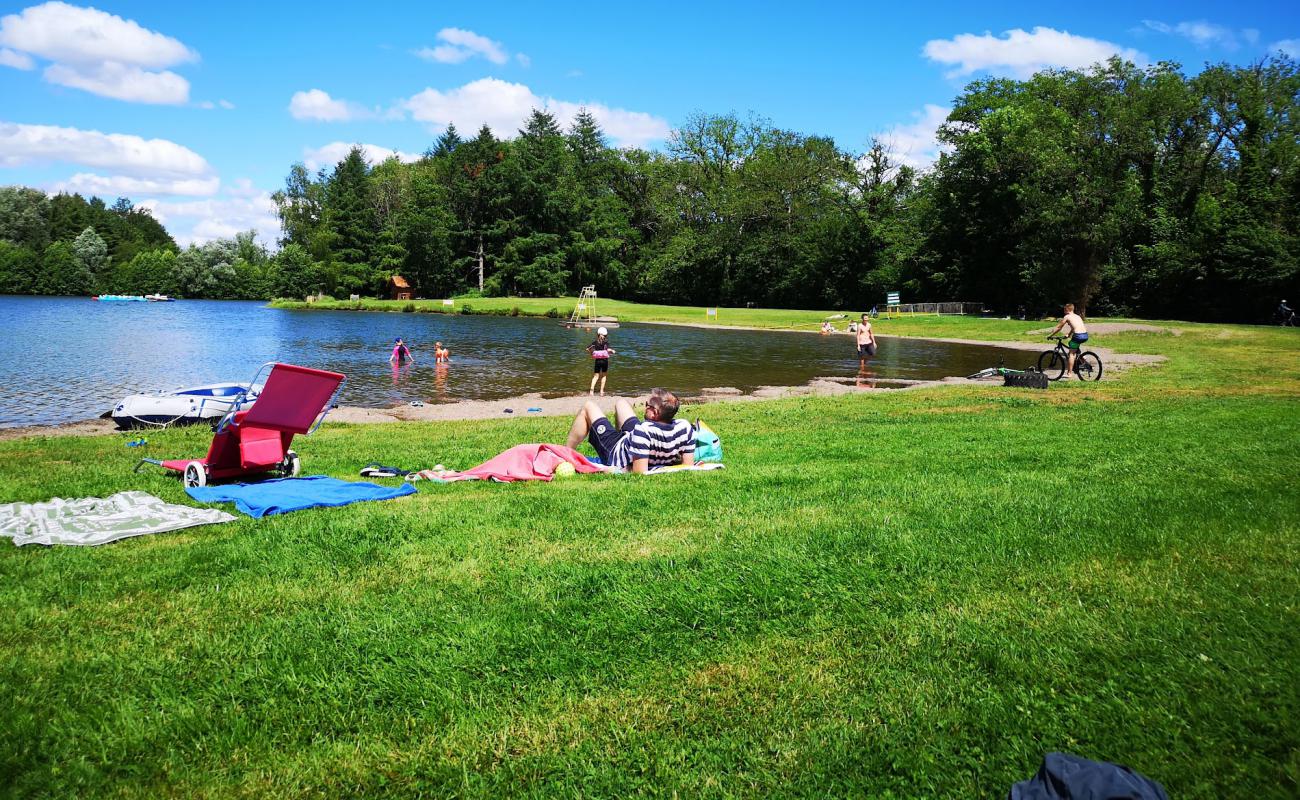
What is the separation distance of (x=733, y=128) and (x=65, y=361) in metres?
72.4

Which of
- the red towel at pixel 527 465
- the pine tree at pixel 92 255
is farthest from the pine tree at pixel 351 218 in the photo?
the red towel at pixel 527 465

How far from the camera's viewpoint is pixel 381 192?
97812 millimetres

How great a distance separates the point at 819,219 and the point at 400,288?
155ft

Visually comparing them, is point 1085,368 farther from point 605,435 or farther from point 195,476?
point 195,476

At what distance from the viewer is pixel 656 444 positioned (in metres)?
8.43

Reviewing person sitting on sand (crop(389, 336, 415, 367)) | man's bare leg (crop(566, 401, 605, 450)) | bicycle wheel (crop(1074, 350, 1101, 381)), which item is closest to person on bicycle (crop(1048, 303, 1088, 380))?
bicycle wheel (crop(1074, 350, 1101, 381))

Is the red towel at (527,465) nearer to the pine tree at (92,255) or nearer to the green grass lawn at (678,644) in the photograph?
the green grass lawn at (678,644)

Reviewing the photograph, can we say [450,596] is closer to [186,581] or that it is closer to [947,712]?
[186,581]

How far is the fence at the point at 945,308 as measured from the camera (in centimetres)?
5930

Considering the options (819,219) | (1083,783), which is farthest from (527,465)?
(819,219)

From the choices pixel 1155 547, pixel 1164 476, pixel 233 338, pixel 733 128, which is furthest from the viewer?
pixel 733 128

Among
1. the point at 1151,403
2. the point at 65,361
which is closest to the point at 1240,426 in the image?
the point at 1151,403

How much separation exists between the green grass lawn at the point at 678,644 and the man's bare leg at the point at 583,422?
98.9 inches

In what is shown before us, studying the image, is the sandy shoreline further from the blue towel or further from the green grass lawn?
the green grass lawn
